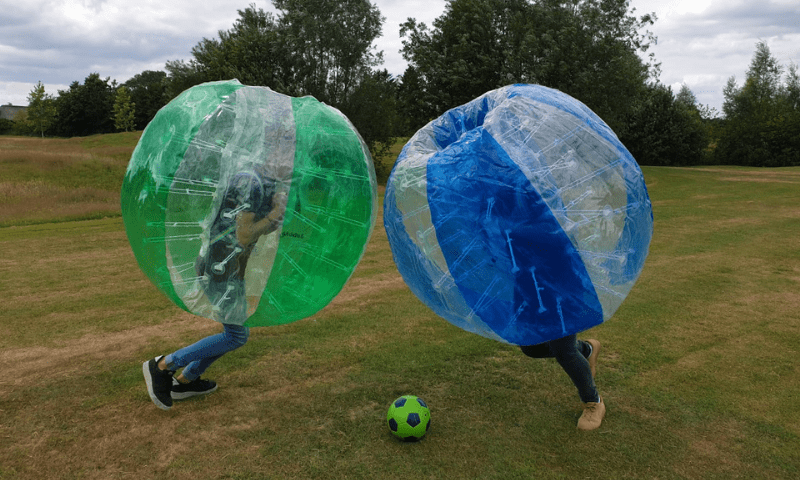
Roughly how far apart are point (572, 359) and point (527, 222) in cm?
138

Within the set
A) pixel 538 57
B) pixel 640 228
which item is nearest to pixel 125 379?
pixel 640 228

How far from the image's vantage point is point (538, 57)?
25.5 metres

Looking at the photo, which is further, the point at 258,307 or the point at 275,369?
the point at 275,369

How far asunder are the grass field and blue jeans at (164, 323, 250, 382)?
0.32 metres

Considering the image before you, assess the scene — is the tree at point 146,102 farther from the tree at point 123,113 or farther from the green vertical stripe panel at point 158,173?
the green vertical stripe panel at point 158,173

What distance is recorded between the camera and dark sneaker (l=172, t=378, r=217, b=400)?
4461 millimetres

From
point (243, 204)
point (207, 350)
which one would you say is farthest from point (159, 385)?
point (243, 204)

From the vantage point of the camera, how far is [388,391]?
4625mm

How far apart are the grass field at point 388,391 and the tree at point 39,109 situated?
4978cm

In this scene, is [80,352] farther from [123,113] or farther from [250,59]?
[123,113]

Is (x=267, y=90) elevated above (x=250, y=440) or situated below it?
above

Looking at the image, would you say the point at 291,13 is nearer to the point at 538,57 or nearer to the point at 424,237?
the point at 538,57

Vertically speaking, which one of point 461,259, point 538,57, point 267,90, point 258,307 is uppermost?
point 538,57

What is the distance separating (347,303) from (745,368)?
14.8 feet
